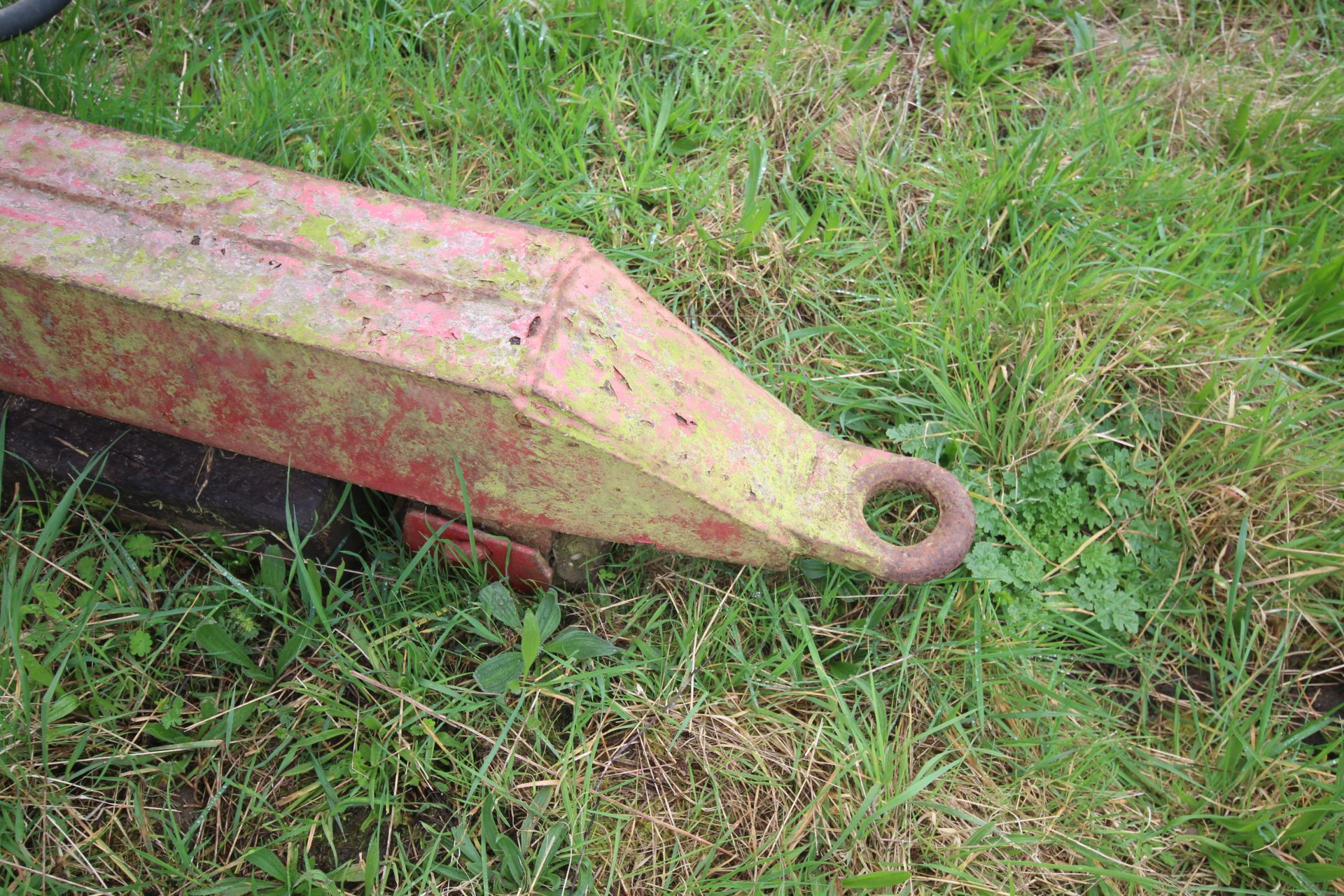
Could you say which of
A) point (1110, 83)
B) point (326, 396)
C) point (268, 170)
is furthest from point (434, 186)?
point (1110, 83)

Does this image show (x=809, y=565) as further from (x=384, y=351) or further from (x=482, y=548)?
(x=384, y=351)

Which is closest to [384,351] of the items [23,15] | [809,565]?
[809,565]

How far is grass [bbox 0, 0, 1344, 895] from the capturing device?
5.30ft

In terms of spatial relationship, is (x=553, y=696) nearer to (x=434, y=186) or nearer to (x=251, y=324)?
(x=251, y=324)

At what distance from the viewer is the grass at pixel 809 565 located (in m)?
1.61

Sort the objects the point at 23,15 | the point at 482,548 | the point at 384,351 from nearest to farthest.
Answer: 1. the point at 384,351
2. the point at 482,548
3. the point at 23,15

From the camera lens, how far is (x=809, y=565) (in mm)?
1892

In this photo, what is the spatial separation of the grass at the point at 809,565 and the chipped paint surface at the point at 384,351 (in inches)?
12.0

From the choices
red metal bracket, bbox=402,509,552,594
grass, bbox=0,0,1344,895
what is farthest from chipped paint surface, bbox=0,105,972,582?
grass, bbox=0,0,1344,895

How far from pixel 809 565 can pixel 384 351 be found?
3.11ft

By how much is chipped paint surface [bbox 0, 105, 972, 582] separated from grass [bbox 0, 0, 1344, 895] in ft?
1.00

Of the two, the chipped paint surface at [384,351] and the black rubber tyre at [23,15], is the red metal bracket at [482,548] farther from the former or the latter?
the black rubber tyre at [23,15]

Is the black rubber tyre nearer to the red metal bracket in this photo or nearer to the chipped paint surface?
the chipped paint surface

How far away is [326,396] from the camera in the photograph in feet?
4.78
